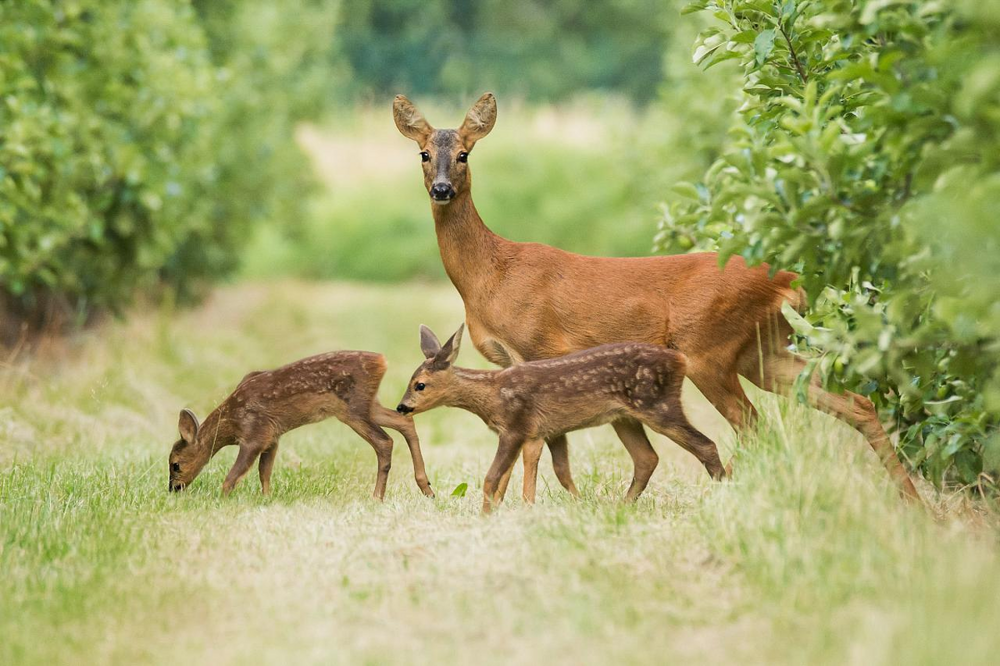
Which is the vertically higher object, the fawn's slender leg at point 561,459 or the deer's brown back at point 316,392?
the deer's brown back at point 316,392

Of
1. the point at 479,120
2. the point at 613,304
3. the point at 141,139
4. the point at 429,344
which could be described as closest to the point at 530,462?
the point at 429,344

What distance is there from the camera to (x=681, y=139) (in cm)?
1435

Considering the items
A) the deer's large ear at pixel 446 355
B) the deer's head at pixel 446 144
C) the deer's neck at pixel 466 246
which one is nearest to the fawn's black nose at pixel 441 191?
the deer's head at pixel 446 144

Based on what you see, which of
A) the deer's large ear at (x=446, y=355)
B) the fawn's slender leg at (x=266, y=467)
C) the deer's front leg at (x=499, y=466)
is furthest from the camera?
the fawn's slender leg at (x=266, y=467)

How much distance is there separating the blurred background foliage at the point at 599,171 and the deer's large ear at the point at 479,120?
118 cm

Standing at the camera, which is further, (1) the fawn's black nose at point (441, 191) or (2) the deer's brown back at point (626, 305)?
(1) the fawn's black nose at point (441, 191)

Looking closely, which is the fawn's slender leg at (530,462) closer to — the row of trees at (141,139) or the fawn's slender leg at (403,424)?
the fawn's slender leg at (403,424)

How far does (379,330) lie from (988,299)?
1215 centimetres

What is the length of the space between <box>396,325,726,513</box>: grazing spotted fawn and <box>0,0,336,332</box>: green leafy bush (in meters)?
3.94

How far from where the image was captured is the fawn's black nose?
734cm

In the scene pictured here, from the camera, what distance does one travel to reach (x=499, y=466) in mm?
6707

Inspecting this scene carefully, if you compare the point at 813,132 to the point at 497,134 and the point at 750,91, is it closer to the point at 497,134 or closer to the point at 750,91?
the point at 750,91

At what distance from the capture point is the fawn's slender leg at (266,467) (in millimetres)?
7449

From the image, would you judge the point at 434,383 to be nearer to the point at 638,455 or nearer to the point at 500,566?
the point at 638,455
